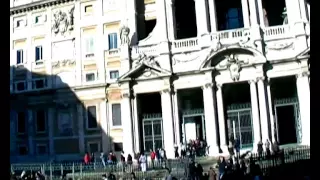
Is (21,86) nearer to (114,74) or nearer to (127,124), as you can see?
(114,74)

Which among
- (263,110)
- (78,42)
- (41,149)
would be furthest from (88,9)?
(263,110)

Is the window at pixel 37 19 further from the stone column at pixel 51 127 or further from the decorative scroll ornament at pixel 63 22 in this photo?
the stone column at pixel 51 127

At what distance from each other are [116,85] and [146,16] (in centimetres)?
573

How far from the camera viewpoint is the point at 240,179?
14.0 m

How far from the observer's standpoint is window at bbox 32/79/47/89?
106 ft

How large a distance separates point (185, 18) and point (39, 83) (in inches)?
512

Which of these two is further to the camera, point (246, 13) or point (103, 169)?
point (246, 13)

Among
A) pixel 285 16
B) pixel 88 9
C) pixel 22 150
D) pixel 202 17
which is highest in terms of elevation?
pixel 88 9

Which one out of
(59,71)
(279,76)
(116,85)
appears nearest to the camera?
(279,76)

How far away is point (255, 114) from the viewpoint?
2559cm

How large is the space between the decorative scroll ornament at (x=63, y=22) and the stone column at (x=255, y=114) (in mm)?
15506

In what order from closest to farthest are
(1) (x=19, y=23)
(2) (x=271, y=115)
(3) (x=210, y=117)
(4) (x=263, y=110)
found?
(4) (x=263, y=110) → (2) (x=271, y=115) → (3) (x=210, y=117) → (1) (x=19, y=23)

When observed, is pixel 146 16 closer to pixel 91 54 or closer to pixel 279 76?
pixel 91 54

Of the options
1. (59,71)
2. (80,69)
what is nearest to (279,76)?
(80,69)
